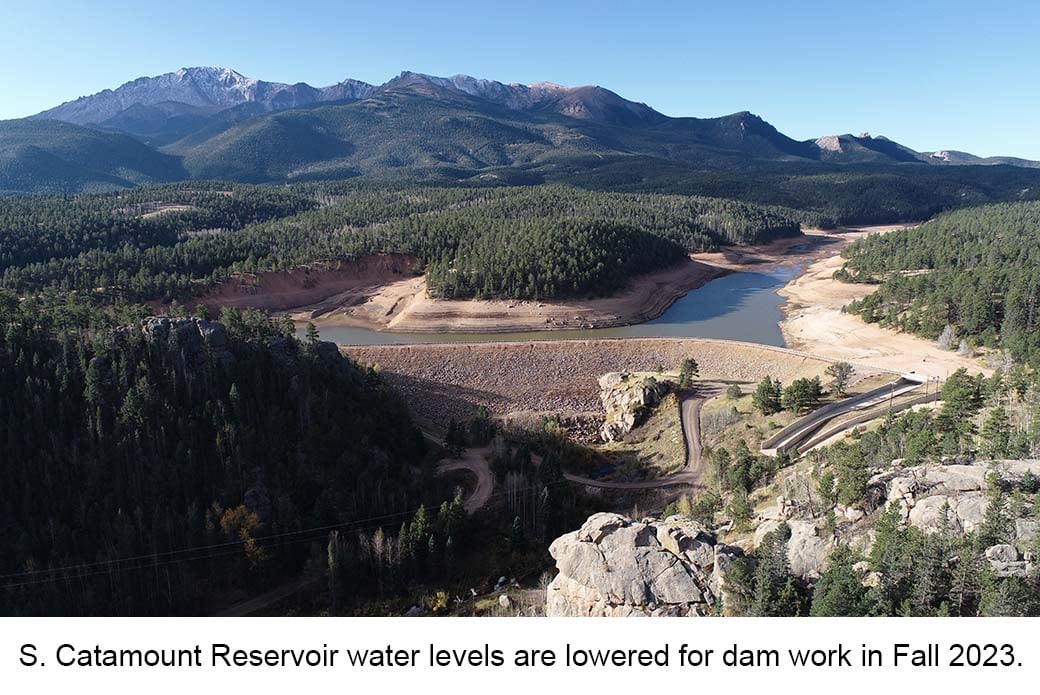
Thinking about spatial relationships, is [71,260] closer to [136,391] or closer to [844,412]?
[136,391]

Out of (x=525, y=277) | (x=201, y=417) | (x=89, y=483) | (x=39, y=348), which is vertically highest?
(x=525, y=277)

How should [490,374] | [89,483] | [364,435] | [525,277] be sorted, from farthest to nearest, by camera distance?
[525,277] → [490,374] → [364,435] → [89,483]

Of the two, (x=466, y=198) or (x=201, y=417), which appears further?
(x=466, y=198)

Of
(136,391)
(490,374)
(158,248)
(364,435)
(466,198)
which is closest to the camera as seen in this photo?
(136,391)

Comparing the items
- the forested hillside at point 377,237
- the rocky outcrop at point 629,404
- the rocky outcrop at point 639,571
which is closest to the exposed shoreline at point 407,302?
the forested hillside at point 377,237

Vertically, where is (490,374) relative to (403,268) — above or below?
below

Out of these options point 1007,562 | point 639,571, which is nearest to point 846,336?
point 1007,562

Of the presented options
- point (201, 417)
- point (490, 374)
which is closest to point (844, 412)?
point (490, 374)
